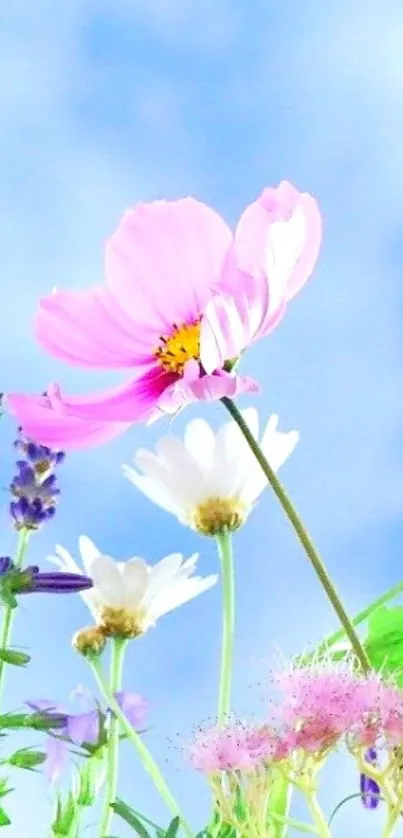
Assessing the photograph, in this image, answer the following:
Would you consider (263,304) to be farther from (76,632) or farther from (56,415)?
(76,632)

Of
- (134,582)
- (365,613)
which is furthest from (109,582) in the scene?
(365,613)

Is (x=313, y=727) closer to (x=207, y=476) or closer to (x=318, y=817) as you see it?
(x=318, y=817)

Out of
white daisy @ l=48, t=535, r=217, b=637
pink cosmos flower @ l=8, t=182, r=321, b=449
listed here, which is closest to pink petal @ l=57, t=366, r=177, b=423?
pink cosmos flower @ l=8, t=182, r=321, b=449

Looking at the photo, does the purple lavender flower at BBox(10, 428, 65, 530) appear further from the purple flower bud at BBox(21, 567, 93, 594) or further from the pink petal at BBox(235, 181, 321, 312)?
the pink petal at BBox(235, 181, 321, 312)

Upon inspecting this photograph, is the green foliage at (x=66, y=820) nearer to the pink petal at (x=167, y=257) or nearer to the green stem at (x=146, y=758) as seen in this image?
the green stem at (x=146, y=758)

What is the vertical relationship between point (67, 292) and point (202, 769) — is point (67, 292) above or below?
above

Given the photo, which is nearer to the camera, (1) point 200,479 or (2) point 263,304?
(2) point 263,304

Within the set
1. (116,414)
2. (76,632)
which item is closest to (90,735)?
(76,632)
